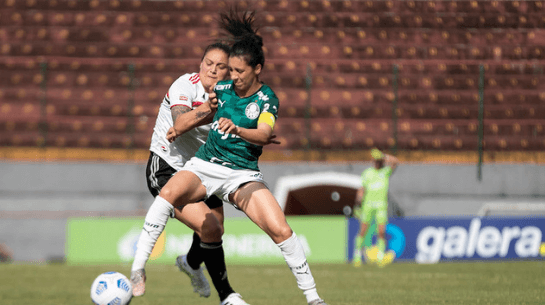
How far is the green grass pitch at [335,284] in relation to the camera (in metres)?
6.86

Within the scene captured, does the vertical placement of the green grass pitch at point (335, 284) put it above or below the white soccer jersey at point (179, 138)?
below

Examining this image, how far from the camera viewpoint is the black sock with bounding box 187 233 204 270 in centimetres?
578

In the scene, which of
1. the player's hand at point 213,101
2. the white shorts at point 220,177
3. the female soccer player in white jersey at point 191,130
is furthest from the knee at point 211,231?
the player's hand at point 213,101

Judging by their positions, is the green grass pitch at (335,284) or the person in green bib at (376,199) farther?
the person in green bib at (376,199)

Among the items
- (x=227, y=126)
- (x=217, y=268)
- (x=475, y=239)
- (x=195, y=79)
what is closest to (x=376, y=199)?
(x=475, y=239)

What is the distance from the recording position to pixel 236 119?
486cm

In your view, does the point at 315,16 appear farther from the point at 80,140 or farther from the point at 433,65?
the point at 80,140

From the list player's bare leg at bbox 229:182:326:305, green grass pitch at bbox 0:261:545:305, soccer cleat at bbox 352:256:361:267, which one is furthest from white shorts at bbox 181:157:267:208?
soccer cleat at bbox 352:256:361:267

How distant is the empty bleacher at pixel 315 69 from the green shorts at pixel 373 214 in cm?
200

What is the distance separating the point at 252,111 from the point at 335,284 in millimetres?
4214

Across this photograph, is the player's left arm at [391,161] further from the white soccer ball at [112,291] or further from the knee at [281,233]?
the white soccer ball at [112,291]

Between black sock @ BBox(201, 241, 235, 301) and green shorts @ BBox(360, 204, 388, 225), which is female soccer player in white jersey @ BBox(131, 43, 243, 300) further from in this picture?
green shorts @ BBox(360, 204, 388, 225)

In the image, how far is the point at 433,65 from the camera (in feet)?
48.8

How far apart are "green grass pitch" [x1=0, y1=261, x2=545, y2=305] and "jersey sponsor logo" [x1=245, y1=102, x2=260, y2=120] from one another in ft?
7.27
